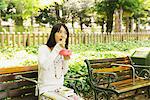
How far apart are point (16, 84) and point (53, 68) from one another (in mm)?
527

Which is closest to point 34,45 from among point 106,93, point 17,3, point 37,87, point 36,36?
point 36,36

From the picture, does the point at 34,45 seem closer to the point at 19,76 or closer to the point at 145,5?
the point at 19,76

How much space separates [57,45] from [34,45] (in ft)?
30.7

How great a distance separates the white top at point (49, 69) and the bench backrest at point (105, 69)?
142 cm

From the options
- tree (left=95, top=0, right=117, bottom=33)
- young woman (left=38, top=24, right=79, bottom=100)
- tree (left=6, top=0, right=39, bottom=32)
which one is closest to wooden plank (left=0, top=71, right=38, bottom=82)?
young woman (left=38, top=24, right=79, bottom=100)

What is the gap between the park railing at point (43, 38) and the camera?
1264 cm

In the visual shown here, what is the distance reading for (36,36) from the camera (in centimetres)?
1383

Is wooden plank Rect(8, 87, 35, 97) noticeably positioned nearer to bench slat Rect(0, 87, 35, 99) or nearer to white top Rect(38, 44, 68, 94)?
bench slat Rect(0, 87, 35, 99)

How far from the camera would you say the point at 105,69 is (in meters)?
5.89

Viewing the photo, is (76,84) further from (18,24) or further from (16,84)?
(18,24)

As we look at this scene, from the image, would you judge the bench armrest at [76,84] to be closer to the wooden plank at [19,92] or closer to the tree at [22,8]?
the wooden plank at [19,92]

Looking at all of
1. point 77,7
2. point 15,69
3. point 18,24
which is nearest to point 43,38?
point 18,24

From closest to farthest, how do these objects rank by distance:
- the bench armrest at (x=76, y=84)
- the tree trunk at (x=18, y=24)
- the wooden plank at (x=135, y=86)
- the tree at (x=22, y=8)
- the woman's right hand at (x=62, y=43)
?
the woman's right hand at (x=62, y=43), the bench armrest at (x=76, y=84), the wooden plank at (x=135, y=86), the tree at (x=22, y=8), the tree trunk at (x=18, y=24)

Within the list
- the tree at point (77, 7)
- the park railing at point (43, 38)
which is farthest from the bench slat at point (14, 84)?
the tree at point (77, 7)
